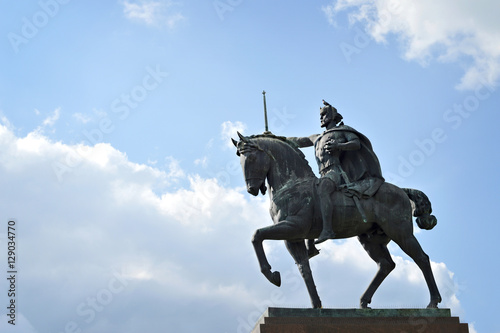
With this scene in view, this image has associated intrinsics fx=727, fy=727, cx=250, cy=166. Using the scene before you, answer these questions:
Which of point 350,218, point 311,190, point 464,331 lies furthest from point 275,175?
point 464,331

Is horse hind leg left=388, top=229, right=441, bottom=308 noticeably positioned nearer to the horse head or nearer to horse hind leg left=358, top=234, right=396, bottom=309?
horse hind leg left=358, top=234, right=396, bottom=309

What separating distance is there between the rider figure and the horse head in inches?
45.2

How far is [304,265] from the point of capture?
14039mm

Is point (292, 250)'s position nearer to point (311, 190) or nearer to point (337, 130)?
point (311, 190)

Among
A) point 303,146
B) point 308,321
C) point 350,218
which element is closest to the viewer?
point 308,321

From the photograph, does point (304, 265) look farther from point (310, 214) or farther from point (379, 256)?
point (379, 256)

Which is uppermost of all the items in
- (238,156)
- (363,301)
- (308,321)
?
(238,156)

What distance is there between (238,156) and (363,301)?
378 cm

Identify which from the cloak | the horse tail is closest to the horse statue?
the horse tail

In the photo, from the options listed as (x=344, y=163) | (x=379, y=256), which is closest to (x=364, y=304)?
(x=379, y=256)

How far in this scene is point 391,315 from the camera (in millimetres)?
13141

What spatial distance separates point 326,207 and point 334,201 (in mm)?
271

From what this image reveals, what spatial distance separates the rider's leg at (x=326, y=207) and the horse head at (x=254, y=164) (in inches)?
46.2

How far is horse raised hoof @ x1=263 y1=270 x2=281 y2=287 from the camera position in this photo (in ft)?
43.8
